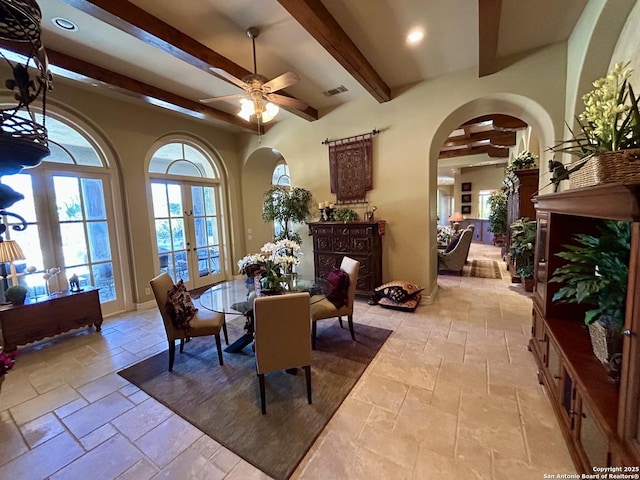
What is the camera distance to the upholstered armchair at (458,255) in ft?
17.8

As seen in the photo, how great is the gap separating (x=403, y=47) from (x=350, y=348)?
3.37 meters

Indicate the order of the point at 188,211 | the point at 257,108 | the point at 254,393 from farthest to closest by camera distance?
the point at 188,211 < the point at 257,108 < the point at 254,393

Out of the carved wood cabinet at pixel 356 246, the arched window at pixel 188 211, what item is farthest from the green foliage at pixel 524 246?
the arched window at pixel 188 211

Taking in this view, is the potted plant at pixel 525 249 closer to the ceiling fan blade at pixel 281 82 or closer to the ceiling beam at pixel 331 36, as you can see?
the ceiling beam at pixel 331 36

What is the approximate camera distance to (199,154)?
5.11 meters

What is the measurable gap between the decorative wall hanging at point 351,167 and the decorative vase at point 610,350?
3.27m

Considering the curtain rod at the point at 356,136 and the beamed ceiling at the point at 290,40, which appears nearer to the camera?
the beamed ceiling at the point at 290,40

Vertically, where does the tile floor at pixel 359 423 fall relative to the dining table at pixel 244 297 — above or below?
below

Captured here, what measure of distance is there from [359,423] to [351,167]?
3.57m

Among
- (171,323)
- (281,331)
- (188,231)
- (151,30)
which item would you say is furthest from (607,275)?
(188,231)

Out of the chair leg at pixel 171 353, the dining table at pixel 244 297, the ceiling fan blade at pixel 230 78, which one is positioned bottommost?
the chair leg at pixel 171 353

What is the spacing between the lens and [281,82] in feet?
8.21

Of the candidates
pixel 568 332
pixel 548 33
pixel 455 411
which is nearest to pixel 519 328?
pixel 568 332

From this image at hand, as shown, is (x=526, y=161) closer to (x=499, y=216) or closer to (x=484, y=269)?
(x=484, y=269)
